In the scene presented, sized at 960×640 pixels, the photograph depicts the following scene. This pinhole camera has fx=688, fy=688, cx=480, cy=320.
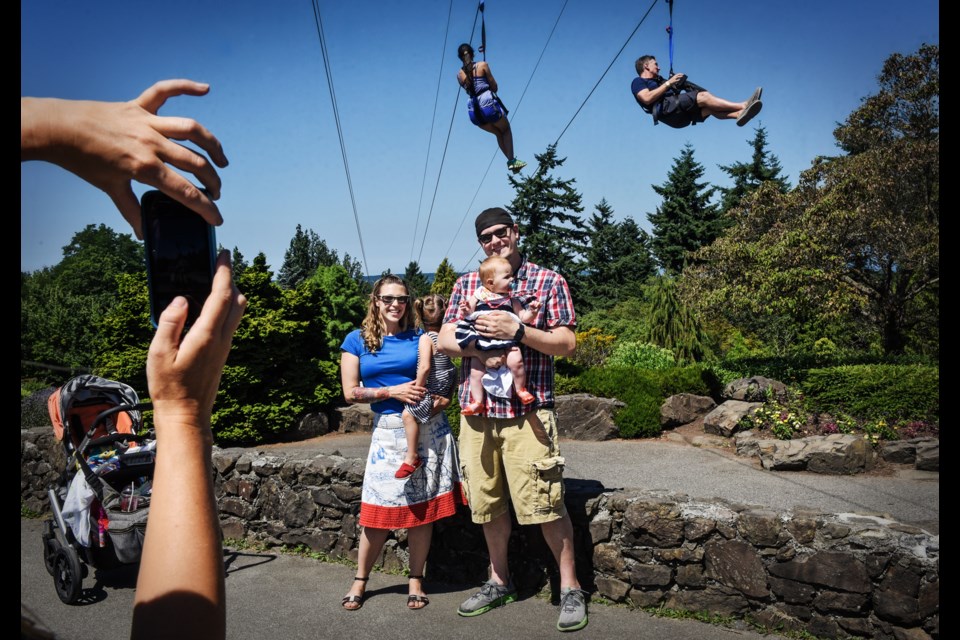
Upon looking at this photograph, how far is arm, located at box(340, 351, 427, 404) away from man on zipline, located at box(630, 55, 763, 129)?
2483 mm

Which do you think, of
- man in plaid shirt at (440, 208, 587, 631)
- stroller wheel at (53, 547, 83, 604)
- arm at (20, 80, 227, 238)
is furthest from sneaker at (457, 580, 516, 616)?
arm at (20, 80, 227, 238)

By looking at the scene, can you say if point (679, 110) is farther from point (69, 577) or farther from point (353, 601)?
point (69, 577)

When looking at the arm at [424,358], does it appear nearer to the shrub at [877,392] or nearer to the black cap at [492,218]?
the black cap at [492,218]

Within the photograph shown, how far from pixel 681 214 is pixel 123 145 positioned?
3479cm

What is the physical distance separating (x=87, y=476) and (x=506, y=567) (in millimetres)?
3058

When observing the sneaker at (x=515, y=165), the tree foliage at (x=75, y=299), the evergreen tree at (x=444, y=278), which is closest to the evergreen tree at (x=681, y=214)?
the evergreen tree at (x=444, y=278)

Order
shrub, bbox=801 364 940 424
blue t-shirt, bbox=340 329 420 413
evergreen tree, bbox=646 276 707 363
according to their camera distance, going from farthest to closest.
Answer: evergreen tree, bbox=646 276 707 363, shrub, bbox=801 364 940 424, blue t-shirt, bbox=340 329 420 413

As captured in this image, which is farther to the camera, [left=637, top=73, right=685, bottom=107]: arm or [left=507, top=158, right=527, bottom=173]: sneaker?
[left=507, top=158, right=527, bottom=173]: sneaker

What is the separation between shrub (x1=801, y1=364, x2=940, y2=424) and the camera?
10.4 m

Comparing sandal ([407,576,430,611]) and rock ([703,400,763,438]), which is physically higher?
rock ([703,400,763,438])

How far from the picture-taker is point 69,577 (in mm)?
4828

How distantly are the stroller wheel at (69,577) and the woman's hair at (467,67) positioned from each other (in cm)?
425

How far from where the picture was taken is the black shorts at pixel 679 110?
15.2 feet

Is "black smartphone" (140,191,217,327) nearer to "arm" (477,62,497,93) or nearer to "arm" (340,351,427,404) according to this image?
"arm" (340,351,427,404)
